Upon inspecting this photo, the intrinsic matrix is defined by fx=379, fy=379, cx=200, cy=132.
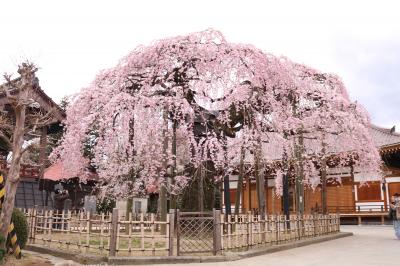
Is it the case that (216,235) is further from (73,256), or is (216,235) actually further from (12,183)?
(12,183)

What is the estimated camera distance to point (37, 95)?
21.3 m

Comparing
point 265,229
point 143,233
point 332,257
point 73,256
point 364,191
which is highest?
point 364,191

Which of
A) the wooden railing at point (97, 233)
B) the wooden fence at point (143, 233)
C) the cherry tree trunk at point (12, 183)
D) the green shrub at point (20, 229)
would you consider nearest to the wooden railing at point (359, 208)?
the wooden fence at point (143, 233)

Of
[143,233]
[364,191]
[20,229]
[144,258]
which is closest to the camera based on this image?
[144,258]

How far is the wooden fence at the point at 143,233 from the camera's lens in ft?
31.7

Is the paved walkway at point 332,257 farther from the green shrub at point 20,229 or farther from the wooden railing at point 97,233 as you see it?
the green shrub at point 20,229

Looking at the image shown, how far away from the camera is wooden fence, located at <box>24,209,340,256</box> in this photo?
967cm

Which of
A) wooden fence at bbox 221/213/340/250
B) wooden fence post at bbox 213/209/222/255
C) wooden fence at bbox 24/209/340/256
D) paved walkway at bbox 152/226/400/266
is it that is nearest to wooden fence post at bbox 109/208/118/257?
wooden fence at bbox 24/209/340/256

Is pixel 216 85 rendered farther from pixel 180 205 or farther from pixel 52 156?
pixel 52 156

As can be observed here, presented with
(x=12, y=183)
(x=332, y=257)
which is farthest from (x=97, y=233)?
(x=332, y=257)

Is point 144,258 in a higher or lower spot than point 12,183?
lower

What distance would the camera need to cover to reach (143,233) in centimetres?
974

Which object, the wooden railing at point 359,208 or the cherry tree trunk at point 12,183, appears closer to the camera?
the cherry tree trunk at point 12,183

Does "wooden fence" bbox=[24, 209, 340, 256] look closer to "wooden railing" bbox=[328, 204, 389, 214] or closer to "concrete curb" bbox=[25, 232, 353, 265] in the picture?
"concrete curb" bbox=[25, 232, 353, 265]
